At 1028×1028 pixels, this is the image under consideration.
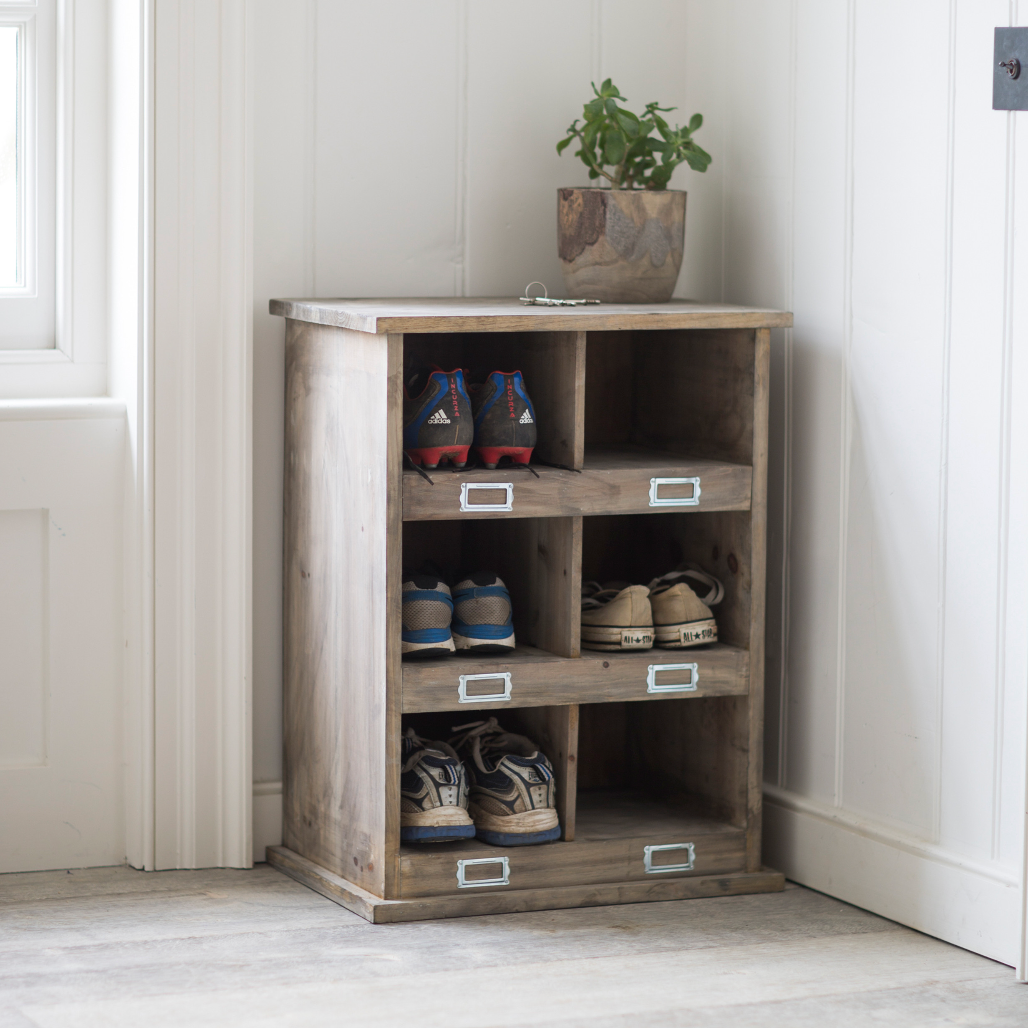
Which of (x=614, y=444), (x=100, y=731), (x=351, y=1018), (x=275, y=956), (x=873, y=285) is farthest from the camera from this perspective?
(x=614, y=444)

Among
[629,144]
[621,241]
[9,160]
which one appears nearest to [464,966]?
[621,241]

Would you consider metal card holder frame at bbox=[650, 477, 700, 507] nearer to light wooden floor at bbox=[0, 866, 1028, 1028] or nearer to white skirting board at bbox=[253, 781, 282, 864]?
light wooden floor at bbox=[0, 866, 1028, 1028]

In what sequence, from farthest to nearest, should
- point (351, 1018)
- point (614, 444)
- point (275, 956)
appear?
point (614, 444) < point (275, 956) < point (351, 1018)

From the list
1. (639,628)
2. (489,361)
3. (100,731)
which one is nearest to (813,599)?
(639,628)

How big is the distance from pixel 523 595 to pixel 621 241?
0.59 meters

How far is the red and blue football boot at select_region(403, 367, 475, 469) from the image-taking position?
2264 millimetres

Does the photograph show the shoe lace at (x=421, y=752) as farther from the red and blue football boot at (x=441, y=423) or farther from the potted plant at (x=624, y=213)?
the potted plant at (x=624, y=213)

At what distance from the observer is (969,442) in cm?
219

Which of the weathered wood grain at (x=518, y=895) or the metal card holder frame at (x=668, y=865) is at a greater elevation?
the metal card holder frame at (x=668, y=865)

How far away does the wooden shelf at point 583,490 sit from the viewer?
7.34 ft

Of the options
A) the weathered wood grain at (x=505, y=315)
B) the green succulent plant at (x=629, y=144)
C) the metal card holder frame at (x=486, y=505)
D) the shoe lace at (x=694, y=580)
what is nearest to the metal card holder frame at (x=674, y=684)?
the shoe lace at (x=694, y=580)

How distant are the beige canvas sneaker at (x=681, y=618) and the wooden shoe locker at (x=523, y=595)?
2 cm

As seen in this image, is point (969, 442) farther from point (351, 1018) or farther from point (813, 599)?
point (351, 1018)

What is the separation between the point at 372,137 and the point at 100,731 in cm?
108
